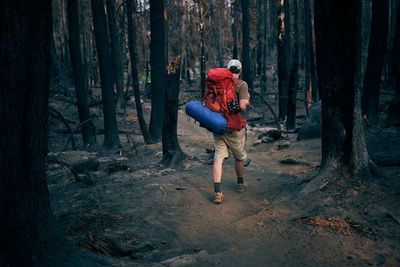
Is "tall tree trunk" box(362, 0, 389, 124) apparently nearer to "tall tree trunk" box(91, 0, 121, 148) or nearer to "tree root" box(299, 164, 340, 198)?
"tree root" box(299, 164, 340, 198)

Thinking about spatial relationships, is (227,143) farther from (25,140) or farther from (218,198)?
(25,140)

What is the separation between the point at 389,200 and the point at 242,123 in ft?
7.82

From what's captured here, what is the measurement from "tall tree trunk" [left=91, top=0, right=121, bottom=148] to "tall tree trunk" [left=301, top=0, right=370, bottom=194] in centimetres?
932

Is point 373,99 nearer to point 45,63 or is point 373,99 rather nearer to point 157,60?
point 157,60

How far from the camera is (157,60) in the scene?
41.1ft

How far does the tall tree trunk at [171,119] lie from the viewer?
7941 millimetres

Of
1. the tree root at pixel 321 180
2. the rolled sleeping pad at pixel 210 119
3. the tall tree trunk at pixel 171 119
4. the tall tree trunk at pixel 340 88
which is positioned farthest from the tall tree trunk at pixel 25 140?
the tall tree trunk at pixel 171 119

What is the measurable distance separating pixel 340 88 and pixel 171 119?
4.26m

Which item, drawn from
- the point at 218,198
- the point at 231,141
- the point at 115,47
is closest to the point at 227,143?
the point at 231,141

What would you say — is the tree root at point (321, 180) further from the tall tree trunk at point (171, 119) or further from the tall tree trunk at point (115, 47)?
the tall tree trunk at point (115, 47)

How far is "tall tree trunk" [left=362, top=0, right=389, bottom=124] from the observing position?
10445 millimetres

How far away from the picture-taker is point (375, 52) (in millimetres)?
10578

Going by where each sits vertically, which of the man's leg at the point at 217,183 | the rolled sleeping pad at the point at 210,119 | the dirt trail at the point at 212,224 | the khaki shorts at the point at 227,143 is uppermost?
the rolled sleeping pad at the point at 210,119

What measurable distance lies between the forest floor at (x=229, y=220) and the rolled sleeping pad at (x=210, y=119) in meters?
1.28
